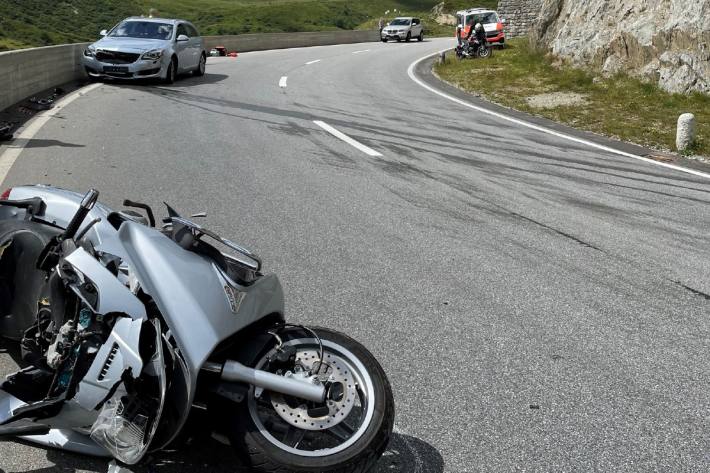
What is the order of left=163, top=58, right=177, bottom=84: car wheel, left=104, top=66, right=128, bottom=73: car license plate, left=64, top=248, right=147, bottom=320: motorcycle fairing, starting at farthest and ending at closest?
left=163, top=58, right=177, bottom=84: car wheel < left=104, top=66, right=128, bottom=73: car license plate < left=64, top=248, right=147, bottom=320: motorcycle fairing

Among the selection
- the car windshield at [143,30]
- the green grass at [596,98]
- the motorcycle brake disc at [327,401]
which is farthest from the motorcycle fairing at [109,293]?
the car windshield at [143,30]

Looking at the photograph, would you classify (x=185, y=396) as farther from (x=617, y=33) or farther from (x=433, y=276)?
(x=617, y=33)

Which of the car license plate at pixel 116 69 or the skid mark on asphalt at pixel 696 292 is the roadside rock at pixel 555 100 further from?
the skid mark on asphalt at pixel 696 292

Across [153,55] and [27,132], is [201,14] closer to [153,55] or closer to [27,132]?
[153,55]

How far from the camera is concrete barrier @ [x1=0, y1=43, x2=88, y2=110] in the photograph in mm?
13574

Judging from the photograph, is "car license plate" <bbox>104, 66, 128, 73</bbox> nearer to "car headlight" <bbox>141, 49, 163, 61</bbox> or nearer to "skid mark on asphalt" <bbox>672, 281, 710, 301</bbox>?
"car headlight" <bbox>141, 49, 163, 61</bbox>

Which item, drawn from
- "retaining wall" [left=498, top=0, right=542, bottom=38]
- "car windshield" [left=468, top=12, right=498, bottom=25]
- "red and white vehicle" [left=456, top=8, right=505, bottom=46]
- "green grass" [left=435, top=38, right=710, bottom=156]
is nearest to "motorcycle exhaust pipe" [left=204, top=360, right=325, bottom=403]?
"green grass" [left=435, top=38, right=710, bottom=156]

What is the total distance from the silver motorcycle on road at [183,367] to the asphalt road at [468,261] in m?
0.40


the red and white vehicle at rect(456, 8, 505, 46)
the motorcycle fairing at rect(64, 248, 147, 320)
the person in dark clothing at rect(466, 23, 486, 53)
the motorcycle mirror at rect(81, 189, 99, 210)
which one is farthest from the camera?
the red and white vehicle at rect(456, 8, 505, 46)

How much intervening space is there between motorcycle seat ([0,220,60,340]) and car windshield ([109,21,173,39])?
1776 cm

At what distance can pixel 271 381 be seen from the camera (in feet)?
9.65

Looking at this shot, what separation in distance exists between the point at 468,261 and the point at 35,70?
1257cm

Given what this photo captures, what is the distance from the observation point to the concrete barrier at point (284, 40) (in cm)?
3644

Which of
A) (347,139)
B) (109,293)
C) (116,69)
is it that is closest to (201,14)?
(116,69)
